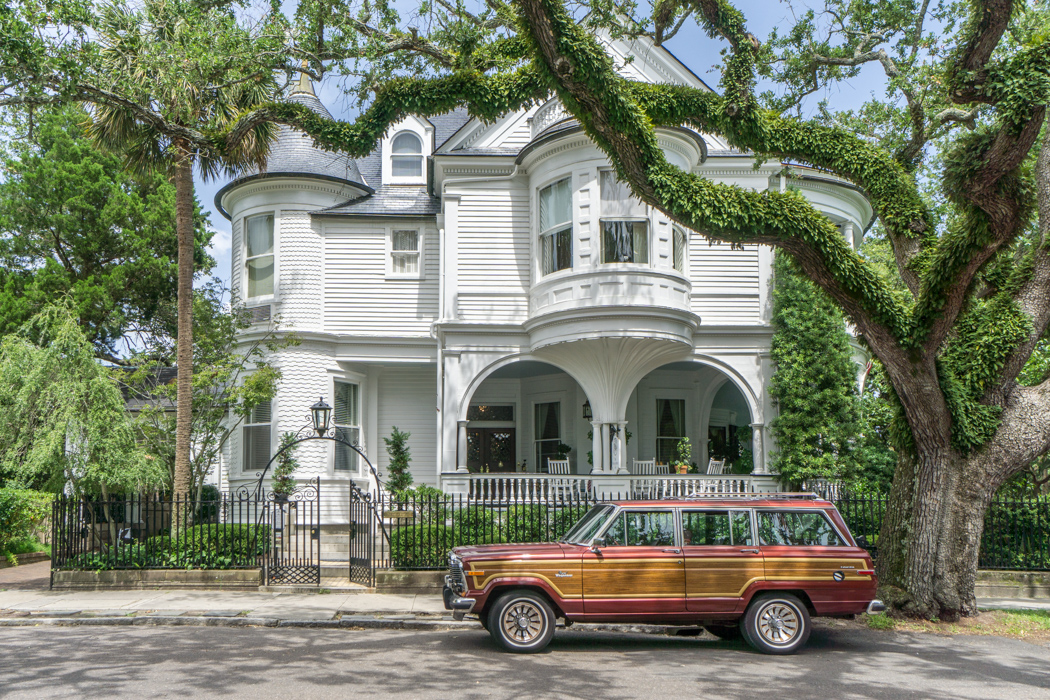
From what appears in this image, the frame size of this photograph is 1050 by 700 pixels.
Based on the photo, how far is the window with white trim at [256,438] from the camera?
19750mm

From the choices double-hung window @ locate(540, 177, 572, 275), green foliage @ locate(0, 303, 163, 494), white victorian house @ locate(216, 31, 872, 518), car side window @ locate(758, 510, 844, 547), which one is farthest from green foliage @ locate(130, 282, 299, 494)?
car side window @ locate(758, 510, 844, 547)

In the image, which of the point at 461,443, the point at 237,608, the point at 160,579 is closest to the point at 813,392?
the point at 461,443

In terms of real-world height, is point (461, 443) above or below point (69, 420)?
below

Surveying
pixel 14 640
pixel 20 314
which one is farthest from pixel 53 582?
pixel 20 314

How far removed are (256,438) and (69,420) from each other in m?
5.54

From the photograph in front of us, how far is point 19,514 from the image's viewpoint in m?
18.5

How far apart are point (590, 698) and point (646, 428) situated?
14144mm

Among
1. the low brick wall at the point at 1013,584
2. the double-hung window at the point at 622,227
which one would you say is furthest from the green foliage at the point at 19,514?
the low brick wall at the point at 1013,584

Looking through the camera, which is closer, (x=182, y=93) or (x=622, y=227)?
(x=182, y=93)

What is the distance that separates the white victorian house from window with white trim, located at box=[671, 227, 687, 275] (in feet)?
0.22

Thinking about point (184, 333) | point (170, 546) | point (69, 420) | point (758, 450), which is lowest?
point (170, 546)

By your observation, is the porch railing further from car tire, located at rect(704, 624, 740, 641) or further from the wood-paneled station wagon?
the wood-paneled station wagon

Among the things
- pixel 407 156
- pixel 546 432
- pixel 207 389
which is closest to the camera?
pixel 207 389

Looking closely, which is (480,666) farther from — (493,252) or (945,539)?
(493,252)
